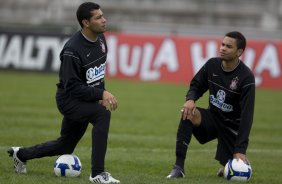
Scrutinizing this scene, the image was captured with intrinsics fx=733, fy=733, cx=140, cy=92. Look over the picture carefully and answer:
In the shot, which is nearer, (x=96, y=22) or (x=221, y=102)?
(x=96, y=22)

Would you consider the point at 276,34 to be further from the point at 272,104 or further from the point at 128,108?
the point at 128,108

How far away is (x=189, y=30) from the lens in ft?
107

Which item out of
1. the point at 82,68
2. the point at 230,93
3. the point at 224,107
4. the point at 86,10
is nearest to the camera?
the point at 82,68

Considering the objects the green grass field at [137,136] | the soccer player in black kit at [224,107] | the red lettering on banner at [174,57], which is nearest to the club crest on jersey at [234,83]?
the soccer player in black kit at [224,107]

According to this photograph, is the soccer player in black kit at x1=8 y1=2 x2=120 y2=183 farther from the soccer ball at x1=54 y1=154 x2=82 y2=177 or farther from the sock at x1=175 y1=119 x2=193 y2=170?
the sock at x1=175 y1=119 x2=193 y2=170

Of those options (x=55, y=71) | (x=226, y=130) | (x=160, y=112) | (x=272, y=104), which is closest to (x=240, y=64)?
(x=226, y=130)

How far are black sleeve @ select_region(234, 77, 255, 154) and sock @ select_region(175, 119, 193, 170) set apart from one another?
648 mm

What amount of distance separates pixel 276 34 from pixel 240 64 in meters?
23.1

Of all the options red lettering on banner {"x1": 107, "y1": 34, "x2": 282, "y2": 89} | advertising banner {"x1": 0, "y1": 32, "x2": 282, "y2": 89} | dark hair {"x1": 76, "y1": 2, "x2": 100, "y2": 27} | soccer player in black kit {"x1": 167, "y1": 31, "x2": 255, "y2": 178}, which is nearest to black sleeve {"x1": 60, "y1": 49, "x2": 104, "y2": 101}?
dark hair {"x1": 76, "y1": 2, "x2": 100, "y2": 27}

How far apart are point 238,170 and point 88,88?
2135 millimetres

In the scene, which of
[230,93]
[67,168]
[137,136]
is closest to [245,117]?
[230,93]

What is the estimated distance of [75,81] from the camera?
8672mm

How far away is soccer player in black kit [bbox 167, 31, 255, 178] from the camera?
30.6 feet

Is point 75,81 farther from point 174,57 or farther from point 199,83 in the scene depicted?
point 174,57
